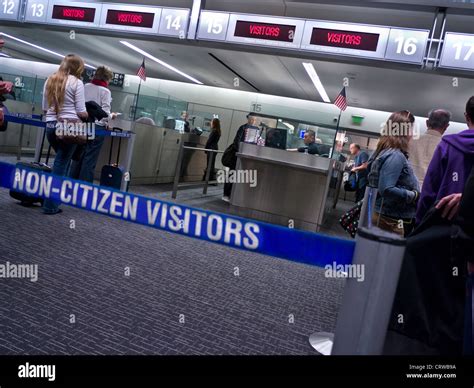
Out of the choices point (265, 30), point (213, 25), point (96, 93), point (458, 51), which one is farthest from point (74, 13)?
point (458, 51)

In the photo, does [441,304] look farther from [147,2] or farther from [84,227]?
[147,2]

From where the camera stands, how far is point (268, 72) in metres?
9.61

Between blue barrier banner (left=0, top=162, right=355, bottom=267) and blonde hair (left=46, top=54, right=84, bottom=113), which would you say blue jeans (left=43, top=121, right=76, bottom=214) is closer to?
blonde hair (left=46, top=54, right=84, bottom=113)

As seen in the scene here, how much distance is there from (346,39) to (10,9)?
5349 mm

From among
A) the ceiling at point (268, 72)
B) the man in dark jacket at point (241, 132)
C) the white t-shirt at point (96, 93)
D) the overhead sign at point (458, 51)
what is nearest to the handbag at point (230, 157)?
the man in dark jacket at point (241, 132)

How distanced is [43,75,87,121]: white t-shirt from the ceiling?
2300mm

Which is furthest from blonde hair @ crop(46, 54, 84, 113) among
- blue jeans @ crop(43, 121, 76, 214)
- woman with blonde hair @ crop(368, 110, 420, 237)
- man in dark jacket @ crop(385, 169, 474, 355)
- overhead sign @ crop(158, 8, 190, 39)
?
man in dark jacket @ crop(385, 169, 474, 355)

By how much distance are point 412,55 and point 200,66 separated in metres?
6.75

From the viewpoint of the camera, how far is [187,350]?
75.2 inches

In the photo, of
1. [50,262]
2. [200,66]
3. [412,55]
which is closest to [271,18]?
[412,55]

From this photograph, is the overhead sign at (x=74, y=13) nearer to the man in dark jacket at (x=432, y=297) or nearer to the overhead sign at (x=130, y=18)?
the overhead sign at (x=130, y=18)

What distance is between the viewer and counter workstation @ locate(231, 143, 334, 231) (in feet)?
17.9

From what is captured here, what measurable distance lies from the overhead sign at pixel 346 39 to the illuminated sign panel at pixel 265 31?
22 centimetres

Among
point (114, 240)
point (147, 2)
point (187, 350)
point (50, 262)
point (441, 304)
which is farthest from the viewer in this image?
point (147, 2)
